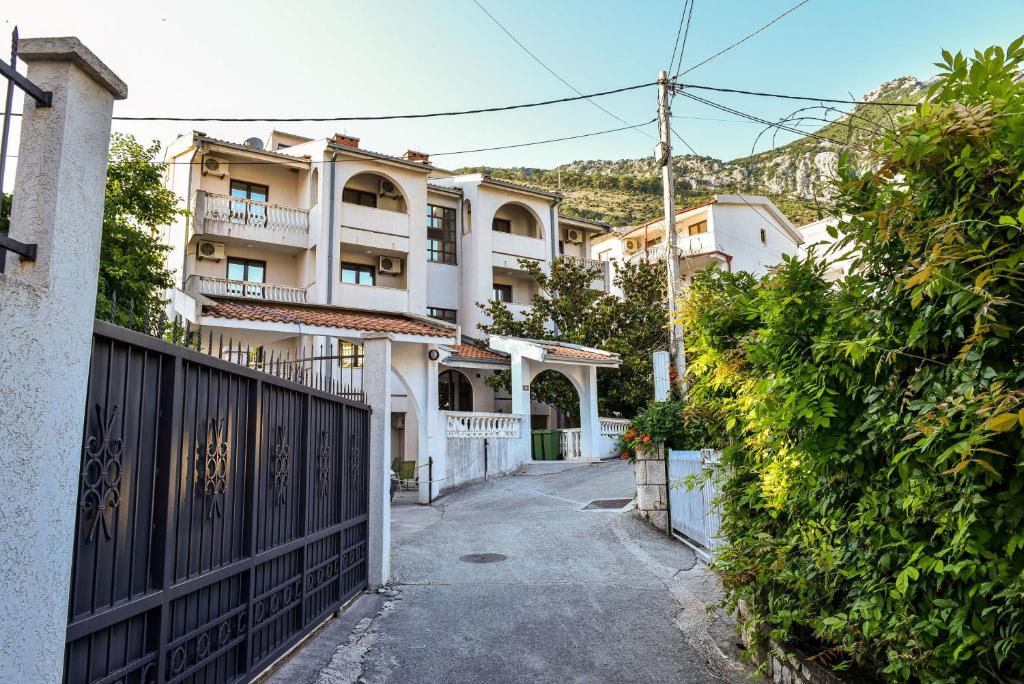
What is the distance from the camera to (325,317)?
14.9 m

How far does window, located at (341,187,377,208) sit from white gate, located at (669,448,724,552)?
18.9 m

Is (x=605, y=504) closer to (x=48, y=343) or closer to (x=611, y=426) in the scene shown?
(x=611, y=426)

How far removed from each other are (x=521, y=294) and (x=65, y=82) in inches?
1084

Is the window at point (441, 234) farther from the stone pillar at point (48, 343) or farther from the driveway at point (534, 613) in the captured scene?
the stone pillar at point (48, 343)

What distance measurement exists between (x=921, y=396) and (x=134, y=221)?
19.4 m

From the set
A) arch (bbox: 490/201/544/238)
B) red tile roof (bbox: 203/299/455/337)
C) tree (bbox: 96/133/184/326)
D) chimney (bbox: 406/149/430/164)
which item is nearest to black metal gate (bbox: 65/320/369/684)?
red tile roof (bbox: 203/299/455/337)

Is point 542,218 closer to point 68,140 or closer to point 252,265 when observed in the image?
point 252,265

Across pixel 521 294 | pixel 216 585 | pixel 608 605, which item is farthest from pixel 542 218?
pixel 216 585

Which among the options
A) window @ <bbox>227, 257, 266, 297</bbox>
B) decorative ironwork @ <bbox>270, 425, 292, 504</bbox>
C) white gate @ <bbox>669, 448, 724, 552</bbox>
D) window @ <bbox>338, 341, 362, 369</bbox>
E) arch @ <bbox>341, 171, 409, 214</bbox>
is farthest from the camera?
arch @ <bbox>341, 171, 409, 214</bbox>

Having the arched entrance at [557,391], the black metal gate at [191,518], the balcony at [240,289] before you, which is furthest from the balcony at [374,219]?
the black metal gate at [191,518]

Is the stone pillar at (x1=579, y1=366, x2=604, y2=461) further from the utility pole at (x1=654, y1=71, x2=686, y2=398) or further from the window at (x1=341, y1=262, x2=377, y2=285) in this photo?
the window at (x1=341, y1=262, x2=377, y2=285)

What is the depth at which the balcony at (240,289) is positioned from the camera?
2046cm

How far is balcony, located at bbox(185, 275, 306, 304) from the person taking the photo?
Result: 67.1 feet

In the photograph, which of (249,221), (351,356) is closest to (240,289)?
(249,221)
